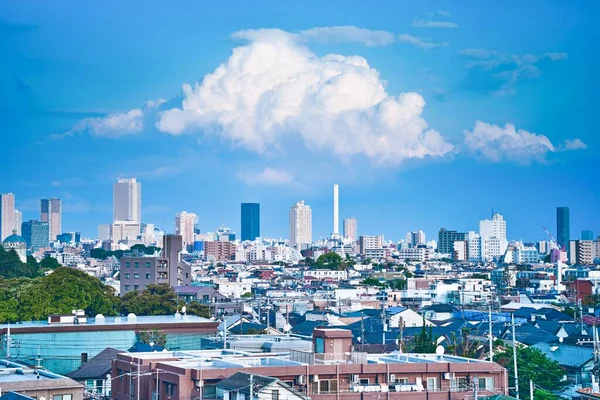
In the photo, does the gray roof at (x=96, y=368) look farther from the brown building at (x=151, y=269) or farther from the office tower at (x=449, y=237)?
the office tower at (x=449, y=237)

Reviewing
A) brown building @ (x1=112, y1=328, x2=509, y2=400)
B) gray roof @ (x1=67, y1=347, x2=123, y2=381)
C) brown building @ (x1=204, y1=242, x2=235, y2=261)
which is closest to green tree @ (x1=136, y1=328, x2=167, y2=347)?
gray roof @ (x1=67, y1=347, x2=123, y2=381)

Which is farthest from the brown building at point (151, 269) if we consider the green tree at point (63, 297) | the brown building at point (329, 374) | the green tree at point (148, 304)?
the brown building at point (329, 374)

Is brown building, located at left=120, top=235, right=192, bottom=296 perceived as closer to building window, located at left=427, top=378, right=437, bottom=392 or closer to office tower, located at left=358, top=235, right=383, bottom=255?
building window, located at left=427, top=378, right=437, bottom=392

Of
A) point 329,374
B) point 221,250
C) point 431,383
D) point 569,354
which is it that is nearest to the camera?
point 329,374

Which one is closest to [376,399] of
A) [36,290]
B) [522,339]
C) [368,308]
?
[522,339]

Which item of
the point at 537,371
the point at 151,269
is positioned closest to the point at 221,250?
the point at 151,269

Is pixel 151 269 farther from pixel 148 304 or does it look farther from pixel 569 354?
pixel 569 354

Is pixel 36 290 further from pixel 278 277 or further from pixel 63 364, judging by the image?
pixel 278 277
